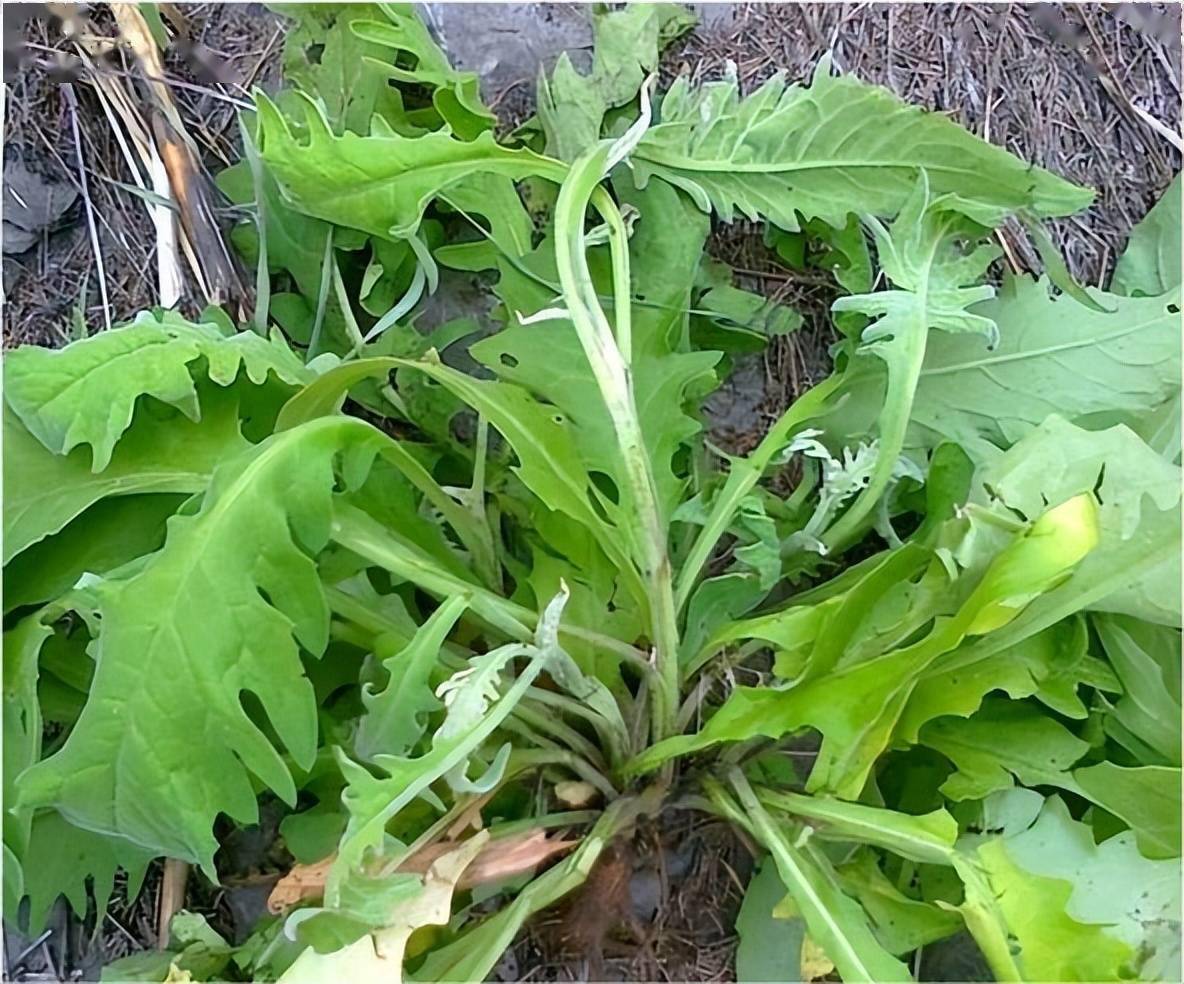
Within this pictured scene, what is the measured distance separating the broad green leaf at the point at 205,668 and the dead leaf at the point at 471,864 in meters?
0.08

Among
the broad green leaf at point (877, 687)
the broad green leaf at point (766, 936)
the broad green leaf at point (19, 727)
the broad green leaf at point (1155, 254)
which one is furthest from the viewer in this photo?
the broad green leaf at point (1155, 254)

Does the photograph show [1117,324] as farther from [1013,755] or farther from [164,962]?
[164,962]

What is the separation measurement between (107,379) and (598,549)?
351 mm

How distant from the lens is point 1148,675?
0.83 m

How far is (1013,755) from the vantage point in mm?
833

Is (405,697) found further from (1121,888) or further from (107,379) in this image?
(1121,888)

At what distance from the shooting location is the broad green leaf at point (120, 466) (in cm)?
79

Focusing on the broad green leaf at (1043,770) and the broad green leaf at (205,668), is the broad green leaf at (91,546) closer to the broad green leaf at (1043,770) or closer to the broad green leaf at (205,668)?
the broad green leaf at (205,668)

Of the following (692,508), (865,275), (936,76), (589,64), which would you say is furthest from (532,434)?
(936,76)

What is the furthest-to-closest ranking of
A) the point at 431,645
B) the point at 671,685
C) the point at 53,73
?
the point at 53,73 → the point at 671,685 → the point at 431,645

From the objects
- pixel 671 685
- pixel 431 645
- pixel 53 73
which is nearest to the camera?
pixel 431 645

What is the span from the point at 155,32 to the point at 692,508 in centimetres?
60

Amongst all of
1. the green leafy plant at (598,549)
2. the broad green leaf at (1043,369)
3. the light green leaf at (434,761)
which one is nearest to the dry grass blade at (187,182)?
the green leafy plant at (598,549)

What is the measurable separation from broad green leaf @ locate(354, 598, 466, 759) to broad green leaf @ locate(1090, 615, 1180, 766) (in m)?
0.45
